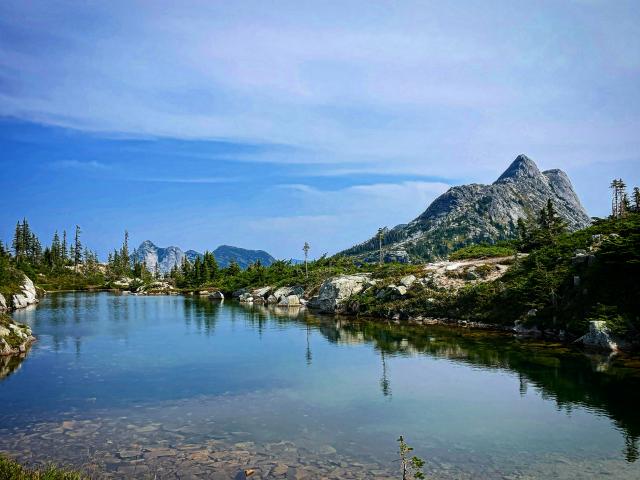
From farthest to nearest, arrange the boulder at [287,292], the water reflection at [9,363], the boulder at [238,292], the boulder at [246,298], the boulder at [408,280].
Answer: the boulder at [238,292] → the boulder at [246,298] → the boulder at [287,292] → the boulder at [408,280] → the water reflection at [9,363]

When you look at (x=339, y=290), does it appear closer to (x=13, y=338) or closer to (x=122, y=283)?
(x=13, y=338)

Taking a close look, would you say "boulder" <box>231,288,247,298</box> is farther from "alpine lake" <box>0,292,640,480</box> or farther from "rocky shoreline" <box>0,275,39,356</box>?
"rocky shoreline" <box>0,275,39,356</box>

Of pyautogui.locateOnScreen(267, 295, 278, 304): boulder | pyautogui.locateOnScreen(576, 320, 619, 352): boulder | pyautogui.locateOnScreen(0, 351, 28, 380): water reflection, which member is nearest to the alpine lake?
pyautogui.locateOnScreen(0, 351, 28, 380): water reflection

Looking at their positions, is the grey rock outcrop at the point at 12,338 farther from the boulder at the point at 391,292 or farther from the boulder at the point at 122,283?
the boulder at the point at 122,283

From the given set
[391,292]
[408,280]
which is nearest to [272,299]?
[391,292]

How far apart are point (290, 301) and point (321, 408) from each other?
7493 cm

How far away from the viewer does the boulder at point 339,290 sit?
8581 centimetres

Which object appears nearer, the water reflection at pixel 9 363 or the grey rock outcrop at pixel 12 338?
the water reflection at pixel 9 363

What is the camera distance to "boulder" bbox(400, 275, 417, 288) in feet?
250

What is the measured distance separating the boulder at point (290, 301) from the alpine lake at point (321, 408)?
49.1 metres

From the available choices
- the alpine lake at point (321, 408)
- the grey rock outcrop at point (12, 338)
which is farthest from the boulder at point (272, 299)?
the grey rock outcrop at point (12, 338)

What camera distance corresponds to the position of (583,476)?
18922 mm

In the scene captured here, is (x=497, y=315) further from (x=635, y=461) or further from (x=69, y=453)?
(x=69, y=453)

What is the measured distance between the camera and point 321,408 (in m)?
28.4
